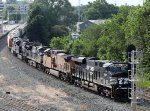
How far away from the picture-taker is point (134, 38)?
115 feet

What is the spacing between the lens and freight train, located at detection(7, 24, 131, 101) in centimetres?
2500

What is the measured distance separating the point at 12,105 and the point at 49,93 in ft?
17.6

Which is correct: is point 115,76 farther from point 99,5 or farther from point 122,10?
point 99,5

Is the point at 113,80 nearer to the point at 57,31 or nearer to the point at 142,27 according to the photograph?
the point at 142,27

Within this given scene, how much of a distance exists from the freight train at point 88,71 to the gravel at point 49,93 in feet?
2.04

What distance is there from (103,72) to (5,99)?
257 inches

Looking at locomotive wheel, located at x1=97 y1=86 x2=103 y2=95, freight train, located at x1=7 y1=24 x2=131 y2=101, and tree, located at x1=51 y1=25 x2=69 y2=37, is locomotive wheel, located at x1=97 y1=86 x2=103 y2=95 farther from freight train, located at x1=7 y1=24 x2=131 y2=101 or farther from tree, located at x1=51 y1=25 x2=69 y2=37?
tree, located at x1=51 y1=25 x2=69 y2=37

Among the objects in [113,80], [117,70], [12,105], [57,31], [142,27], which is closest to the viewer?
[12,105]

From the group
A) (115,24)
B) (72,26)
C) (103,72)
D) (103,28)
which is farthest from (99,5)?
(103,72)

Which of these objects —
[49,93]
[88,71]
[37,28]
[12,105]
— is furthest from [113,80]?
[37,28]

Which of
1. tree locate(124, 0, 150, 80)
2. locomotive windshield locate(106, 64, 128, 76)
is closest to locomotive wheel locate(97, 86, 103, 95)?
locomotive windshield locate(106, 64, 128, 76)

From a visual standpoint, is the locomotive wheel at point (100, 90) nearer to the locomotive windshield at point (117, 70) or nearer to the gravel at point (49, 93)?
the gravel at point (49, 93)

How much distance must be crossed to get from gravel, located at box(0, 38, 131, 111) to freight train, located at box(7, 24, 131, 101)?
2.04ft

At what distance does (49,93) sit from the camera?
28609 millimetres
